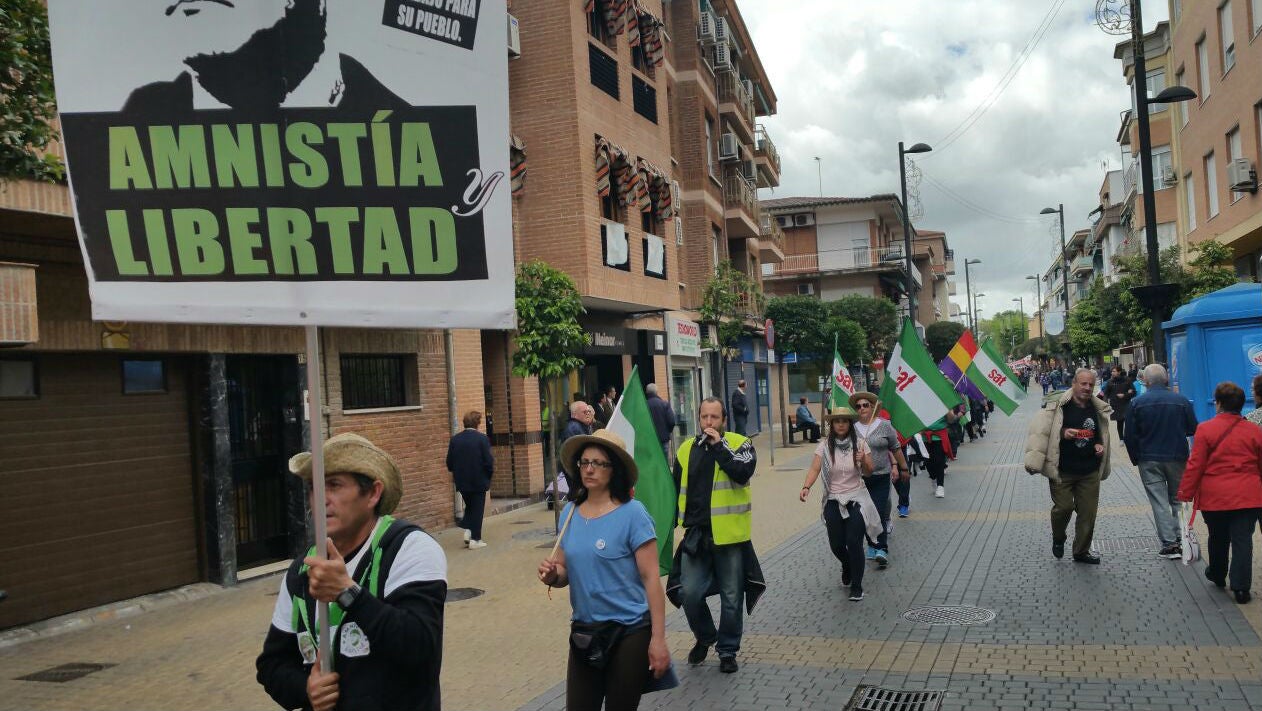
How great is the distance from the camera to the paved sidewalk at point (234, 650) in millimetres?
6605

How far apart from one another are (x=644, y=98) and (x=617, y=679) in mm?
20661

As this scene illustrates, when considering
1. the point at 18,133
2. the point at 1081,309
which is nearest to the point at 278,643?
the point at 18,133

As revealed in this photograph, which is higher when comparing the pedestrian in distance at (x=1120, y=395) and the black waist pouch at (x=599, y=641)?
the black waist pouch at (x=599, y=641)

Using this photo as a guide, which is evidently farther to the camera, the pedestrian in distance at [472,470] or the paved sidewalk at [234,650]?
the pedestrian in distance at [472,470]

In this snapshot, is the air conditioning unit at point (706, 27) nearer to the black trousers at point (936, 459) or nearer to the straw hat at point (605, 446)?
the black trousers at point (936, 459)

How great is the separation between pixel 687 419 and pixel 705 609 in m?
22.0

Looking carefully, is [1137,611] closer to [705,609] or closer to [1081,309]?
[705,609]

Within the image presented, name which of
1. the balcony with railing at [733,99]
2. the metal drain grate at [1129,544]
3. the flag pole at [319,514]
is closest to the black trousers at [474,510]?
the metal drain grate at [1129,544]

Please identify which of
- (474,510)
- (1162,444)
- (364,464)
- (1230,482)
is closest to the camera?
(364,464)

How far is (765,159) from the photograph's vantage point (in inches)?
1564

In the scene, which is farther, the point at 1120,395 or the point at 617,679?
the point at 1120,395

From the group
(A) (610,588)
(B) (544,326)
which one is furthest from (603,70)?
(A) (610,588)

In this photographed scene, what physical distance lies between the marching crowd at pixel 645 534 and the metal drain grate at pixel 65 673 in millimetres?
4230

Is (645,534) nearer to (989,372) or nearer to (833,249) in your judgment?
(989,372)
